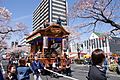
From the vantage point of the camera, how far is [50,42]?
16.9m

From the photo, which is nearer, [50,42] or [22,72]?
[22,72]

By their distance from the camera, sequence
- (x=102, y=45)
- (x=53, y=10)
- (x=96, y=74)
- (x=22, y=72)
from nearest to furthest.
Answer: (x=96, y=74) → (x=22, y=72) → (x=102, y=45) → (x=53, y=10)

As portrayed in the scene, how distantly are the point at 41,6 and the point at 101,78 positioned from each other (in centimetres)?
10747

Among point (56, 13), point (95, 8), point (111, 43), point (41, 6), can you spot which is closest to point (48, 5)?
point (56, 13)

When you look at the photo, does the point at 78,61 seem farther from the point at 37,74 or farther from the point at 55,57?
the point at 37,74

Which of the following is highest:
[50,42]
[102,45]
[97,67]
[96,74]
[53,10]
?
[53,10]

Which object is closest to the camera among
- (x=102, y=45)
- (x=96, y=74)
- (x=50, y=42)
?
(x=96, y=74)

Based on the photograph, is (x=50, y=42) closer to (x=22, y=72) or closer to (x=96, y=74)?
(x=22, y=72)

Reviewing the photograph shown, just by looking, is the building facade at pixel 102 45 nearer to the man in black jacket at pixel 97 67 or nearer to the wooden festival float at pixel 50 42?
the wooden festival float at pixel 50 42

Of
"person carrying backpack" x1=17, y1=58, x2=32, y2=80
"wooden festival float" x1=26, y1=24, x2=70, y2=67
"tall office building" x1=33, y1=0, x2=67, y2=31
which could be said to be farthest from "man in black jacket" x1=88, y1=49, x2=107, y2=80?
"tall office building" x1=33, y1=0, x2=67, y2=31

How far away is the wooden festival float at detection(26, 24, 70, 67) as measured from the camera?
52.3ft

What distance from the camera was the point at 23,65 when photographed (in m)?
7.61

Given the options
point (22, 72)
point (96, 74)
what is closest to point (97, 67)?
point (96, 74)

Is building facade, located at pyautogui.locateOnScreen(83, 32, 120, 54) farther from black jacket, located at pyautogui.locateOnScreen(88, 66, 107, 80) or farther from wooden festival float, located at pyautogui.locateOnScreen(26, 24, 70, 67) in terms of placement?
black jacket, located at pyautogui.locateOnScreen(88, 66, 107, 80)
